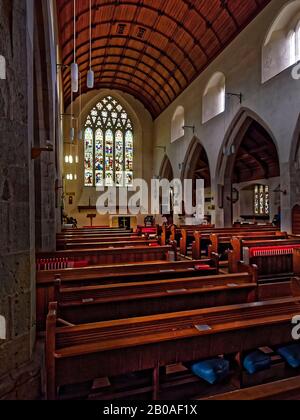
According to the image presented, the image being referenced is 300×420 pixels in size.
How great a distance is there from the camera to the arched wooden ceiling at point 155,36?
1052 centimetres

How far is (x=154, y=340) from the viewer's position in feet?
6.81

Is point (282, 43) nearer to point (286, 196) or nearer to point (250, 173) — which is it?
point (286, 196)

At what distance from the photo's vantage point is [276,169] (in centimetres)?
1517

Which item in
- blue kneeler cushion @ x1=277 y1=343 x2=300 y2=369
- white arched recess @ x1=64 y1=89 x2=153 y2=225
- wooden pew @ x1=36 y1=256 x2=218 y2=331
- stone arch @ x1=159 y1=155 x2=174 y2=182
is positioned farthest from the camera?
stone arch @ x1=159 y1=155 x2=174 y2=182

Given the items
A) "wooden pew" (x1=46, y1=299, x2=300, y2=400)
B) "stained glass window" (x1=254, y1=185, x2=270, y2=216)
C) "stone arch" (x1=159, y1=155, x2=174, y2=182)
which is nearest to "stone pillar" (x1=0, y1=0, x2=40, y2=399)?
"wooden pew" (x1=46, y1=299, x2=300, y2=400)

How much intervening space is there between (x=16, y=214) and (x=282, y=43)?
1009cm

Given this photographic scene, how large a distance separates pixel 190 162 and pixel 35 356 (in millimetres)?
14333

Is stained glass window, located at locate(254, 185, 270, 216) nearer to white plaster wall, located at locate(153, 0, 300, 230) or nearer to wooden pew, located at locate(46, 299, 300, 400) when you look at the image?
white plaster wall, located at locate(153, 0, 300, 230)

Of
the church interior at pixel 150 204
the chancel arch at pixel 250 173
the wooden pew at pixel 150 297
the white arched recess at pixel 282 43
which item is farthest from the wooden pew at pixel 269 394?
the white arched recess at pixel 282 43

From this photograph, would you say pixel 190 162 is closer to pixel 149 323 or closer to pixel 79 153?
pixel 79 153

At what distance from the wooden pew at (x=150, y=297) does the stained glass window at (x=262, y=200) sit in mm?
14205

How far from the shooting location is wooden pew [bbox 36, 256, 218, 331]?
3.59 metres

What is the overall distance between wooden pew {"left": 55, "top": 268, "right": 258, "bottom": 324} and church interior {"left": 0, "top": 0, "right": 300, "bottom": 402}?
0.02m
